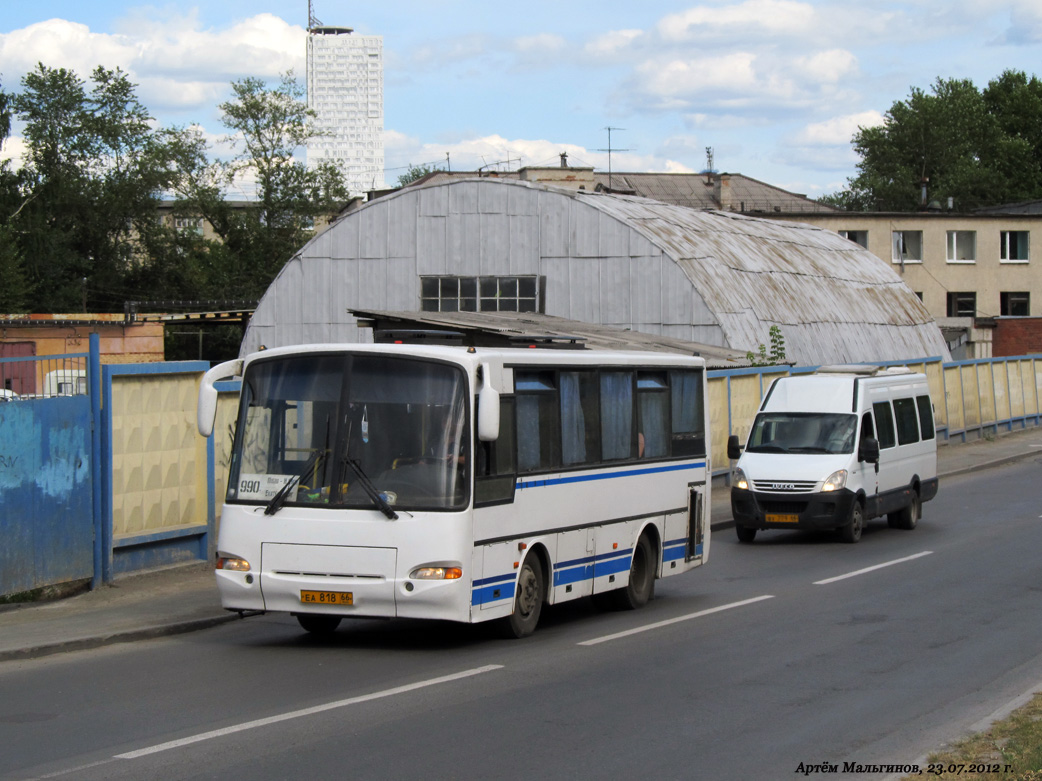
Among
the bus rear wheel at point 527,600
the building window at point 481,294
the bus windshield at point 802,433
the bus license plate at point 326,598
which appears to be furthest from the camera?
the building window at point 481,294

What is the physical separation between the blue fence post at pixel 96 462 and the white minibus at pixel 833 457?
9.62m

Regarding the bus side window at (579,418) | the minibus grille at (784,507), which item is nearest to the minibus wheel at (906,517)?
the minibus grille at (784,507)

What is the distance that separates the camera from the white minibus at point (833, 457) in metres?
19.5

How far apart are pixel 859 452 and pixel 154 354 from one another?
36.5 meters

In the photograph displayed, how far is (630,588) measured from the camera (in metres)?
13.5

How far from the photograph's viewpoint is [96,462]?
45.2ft

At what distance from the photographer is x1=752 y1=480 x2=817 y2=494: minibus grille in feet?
63.9

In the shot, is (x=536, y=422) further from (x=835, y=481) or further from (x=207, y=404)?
(x=835, y=481)

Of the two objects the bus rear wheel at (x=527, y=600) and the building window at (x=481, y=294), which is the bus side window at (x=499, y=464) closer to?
the bus rear wheel at (x=527, y=600)

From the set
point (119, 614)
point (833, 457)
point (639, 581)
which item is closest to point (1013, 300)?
point (833, 457)

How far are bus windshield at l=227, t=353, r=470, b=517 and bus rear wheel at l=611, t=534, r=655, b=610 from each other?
145 inches

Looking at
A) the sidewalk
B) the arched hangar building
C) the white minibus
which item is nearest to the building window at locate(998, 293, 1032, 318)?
the arched hangar building

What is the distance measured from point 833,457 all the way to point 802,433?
33.0 inches

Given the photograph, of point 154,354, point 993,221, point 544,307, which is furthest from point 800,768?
point 993,221
